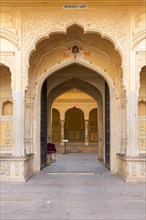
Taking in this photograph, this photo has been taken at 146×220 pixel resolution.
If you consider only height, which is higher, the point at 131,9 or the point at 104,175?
the point at 131,9

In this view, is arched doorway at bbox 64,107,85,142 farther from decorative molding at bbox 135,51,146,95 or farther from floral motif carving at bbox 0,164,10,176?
floral motif carving at bbox 0,164,10,176

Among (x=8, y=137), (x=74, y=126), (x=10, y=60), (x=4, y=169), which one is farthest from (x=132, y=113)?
(x=74, y=126)

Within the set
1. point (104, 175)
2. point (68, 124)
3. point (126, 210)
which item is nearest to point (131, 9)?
point (104, 175)

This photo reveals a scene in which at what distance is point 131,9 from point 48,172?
5.14 metres

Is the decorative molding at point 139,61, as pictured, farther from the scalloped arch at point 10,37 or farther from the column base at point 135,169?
the scalloped arch at point 10,37

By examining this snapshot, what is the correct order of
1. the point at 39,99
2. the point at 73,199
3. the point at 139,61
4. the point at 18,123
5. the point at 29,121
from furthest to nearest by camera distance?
the point at 39,99 → the point at 29,121 → the point at 139,61 → the point at 18,123 → the point at 73,199

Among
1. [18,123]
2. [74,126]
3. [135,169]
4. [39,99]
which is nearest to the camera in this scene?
[135,169]

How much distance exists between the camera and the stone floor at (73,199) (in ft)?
16.7

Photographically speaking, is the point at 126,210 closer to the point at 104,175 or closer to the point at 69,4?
the point at 104,175

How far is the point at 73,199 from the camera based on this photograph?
20.5 feet

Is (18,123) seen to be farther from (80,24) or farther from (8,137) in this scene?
(80,24)

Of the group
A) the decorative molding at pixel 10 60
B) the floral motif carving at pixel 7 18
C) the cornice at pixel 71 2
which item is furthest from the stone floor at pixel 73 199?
the cornice at pixel 71 2

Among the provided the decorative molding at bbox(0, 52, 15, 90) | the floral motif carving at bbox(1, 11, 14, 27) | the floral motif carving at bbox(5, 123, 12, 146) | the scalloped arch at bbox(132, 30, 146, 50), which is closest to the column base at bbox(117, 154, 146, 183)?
the scalloped arch at bbox(132, 30, 146, 50)

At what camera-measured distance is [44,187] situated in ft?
24.7
